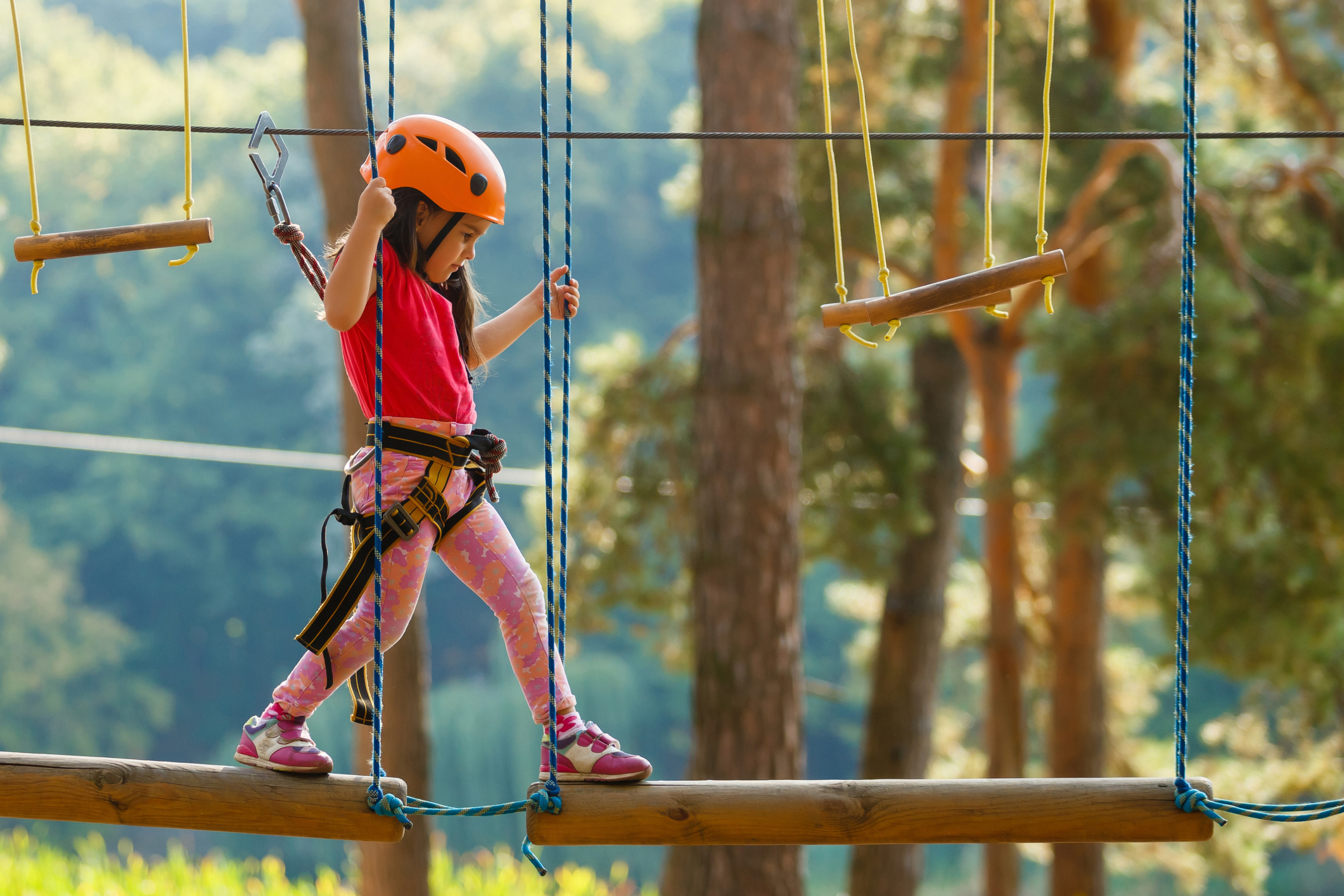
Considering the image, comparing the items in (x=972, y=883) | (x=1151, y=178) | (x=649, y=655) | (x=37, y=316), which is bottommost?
(x=972, y=883)

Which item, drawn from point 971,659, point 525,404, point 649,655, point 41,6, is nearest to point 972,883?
point 971,659

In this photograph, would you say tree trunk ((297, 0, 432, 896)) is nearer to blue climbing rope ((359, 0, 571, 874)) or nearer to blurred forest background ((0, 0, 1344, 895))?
blurred forest background ((0, 0, 1344, 895))

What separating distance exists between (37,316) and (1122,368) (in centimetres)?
2116

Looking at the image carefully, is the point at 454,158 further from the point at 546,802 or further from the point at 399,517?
the point at 546,802

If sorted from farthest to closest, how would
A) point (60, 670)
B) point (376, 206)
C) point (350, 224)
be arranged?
point (60, 670) → point (350, 224) → point (376, 206)

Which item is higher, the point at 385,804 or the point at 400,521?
the point at 400,521

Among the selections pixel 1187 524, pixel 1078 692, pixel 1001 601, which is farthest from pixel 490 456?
pixel 1078 692

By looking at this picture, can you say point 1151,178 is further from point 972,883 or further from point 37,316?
point 37,316

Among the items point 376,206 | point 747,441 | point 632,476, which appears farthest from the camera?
point 632,476

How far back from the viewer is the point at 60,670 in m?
17.9

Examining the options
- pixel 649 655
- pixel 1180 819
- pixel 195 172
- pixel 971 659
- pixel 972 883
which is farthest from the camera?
pixel 195 172

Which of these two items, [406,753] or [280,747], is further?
[406,753]

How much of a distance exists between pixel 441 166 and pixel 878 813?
48.8 inches

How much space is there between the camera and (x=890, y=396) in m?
6.67
